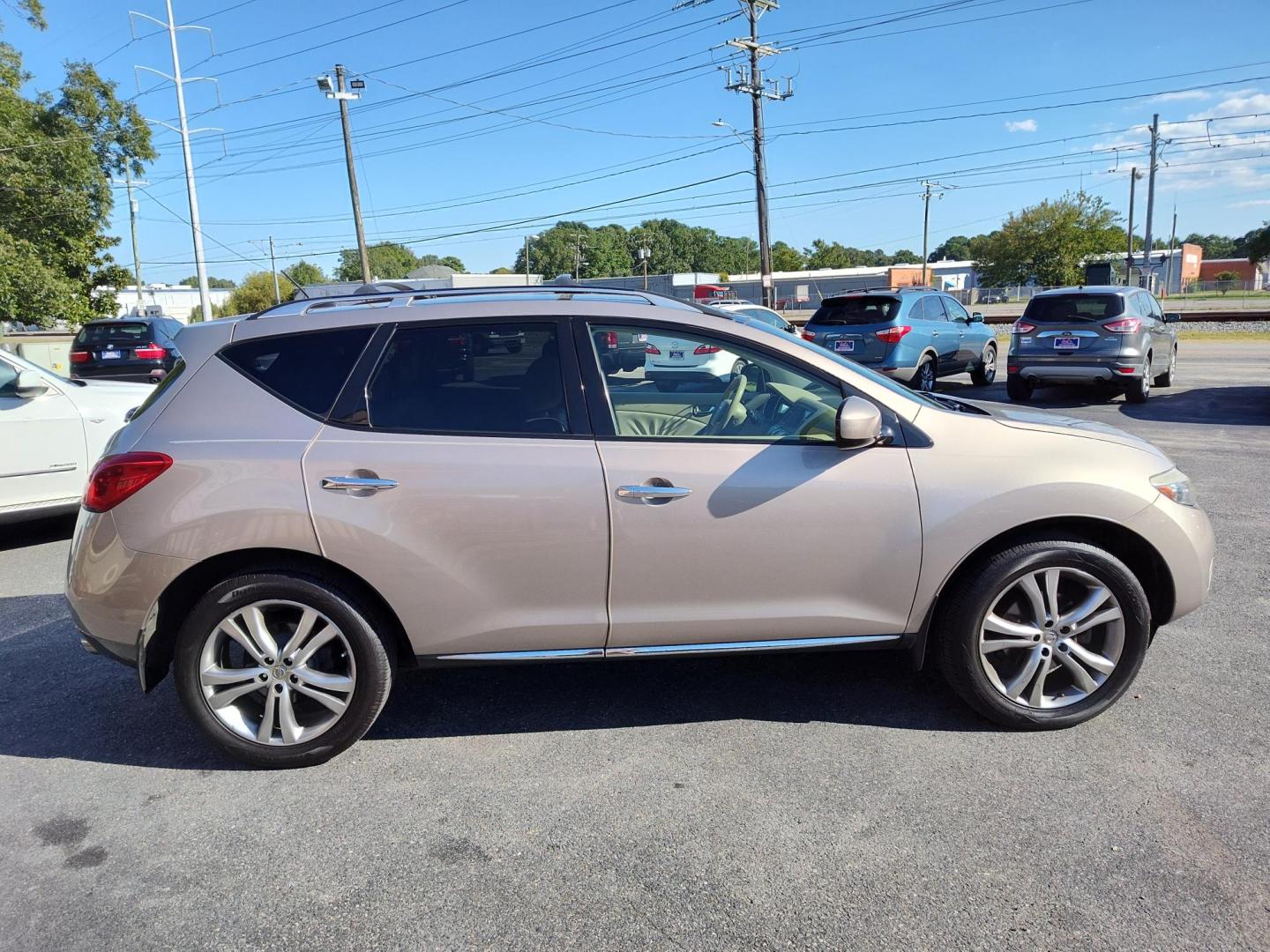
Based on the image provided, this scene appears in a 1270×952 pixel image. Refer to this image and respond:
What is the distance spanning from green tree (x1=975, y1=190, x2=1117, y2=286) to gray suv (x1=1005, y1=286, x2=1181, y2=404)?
5588 cm

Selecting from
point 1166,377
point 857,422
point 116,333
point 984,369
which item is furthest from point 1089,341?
point 116,333

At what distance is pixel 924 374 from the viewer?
14.2 metres

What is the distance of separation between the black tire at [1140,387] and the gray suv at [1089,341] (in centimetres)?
1

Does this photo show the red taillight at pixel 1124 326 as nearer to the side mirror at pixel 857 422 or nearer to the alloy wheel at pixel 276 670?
the side mirror at pixel 857 422

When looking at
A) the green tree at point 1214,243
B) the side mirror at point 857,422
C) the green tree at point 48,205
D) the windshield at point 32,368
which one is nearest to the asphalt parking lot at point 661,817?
the side mirror at point 857,422

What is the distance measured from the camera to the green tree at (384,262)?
110 meters

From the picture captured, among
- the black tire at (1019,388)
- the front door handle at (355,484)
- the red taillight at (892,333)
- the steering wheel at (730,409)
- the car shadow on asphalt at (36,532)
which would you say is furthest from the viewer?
the red taillight at (892,333)

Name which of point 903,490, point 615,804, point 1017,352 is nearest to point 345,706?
point 615,804

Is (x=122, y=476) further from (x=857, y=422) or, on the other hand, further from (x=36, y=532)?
(x=36, y=532)

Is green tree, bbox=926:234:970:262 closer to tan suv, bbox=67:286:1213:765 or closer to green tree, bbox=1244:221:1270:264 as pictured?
green tree, bbox=1244:221:1270:264

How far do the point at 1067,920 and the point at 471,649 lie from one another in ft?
6.86

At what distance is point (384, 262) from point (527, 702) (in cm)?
13359

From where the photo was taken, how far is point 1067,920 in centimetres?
242

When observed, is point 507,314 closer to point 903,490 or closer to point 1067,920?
point 903,490
